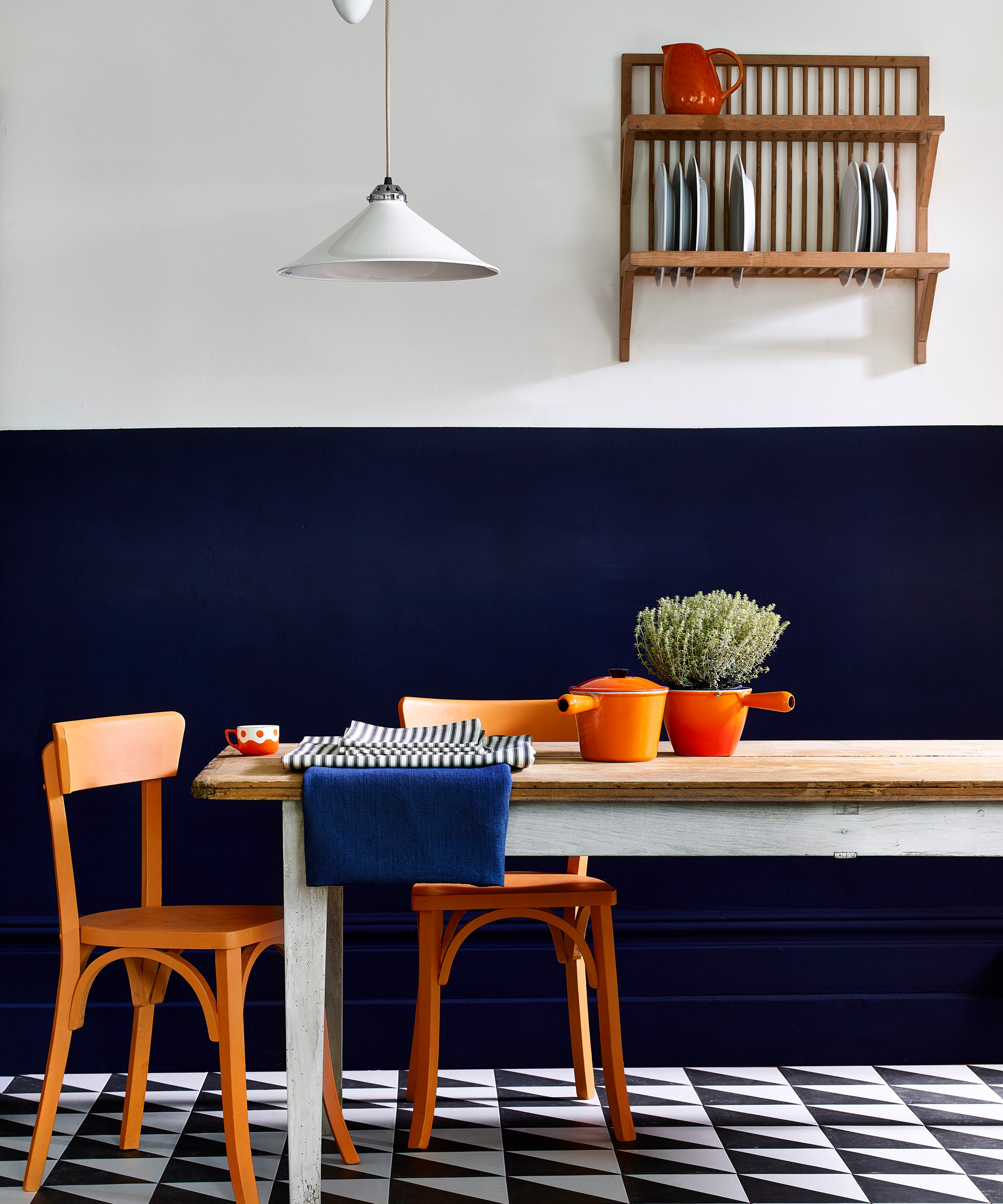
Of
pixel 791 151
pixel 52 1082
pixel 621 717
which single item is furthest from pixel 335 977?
pixel 791 151

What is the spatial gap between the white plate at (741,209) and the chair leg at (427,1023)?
1737mm

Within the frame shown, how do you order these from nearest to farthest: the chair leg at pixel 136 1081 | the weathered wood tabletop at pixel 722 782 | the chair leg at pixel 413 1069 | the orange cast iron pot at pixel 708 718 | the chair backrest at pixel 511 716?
the weathered wood tabletop at pixel 722 782 < the orange cast iron pot at pixel 708 718 < the chair leg at pixel 136 1081 < the chair leg at pixel 413 1069 < the chair backrest at pixel 511 716

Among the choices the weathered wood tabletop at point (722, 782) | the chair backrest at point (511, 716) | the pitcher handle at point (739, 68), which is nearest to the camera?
the weathered wood tabletop at point (722, 782)

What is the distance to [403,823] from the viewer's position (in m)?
1.99

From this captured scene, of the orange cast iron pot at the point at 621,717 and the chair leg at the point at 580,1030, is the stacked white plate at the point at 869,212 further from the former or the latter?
the chair leg at the point at 580,1030

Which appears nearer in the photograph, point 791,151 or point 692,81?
point 692,81

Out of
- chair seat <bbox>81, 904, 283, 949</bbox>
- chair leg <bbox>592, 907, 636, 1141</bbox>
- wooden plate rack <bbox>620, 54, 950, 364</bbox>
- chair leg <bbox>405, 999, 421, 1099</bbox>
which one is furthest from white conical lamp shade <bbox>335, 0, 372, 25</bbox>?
chair leg <bbox>405, 999, 421, 1099</bbox>

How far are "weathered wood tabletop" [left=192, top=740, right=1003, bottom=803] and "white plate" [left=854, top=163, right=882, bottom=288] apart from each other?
4.66 feet

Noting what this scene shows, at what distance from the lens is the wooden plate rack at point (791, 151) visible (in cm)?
306

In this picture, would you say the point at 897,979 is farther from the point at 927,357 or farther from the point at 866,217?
the point at 866,217

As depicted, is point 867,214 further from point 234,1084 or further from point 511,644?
point 234,1084

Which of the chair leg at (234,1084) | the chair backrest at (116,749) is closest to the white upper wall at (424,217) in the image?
the chair backrest at (116,749)

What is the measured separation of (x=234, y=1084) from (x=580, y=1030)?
0.89 m

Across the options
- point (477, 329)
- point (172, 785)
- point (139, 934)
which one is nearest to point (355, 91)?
point (477, 329)
